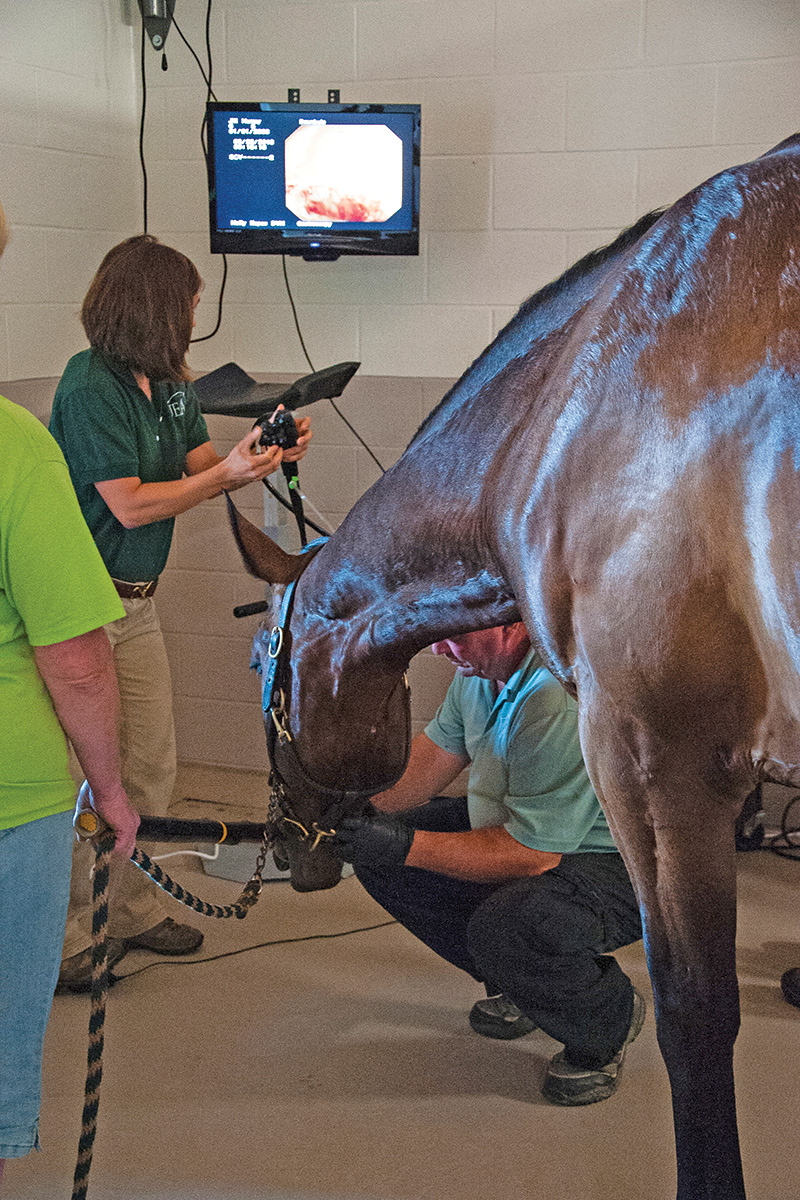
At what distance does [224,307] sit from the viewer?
412 centimetres

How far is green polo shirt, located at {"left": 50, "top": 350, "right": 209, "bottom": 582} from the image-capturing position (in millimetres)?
2656

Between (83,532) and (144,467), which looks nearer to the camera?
(83,532)

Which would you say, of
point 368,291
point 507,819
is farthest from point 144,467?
point 368,291

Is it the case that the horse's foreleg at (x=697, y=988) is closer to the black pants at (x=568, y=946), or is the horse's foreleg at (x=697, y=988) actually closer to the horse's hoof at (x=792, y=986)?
the black pants at (x=568, y=946)

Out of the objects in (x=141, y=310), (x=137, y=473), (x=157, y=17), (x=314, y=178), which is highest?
(x=157, y=17)

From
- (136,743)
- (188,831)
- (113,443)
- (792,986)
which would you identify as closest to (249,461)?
(113,443)

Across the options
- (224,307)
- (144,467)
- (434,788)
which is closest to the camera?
(434,788)

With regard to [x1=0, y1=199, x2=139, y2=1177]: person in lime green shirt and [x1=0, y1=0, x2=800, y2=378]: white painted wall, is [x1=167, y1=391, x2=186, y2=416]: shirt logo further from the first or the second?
[x1=0, y1=199, x2=139, y2=1177]: person in lime green shirt

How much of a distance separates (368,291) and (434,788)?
2042 mm

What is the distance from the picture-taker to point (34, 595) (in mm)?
1432

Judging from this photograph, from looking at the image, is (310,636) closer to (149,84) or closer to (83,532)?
(83,532)

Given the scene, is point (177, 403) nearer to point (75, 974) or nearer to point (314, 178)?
point (314, 178)

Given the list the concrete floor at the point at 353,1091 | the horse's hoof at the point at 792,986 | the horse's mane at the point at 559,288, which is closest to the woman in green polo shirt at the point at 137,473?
the concrete floor at the point at 353,1091

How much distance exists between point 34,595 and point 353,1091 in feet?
4.56
